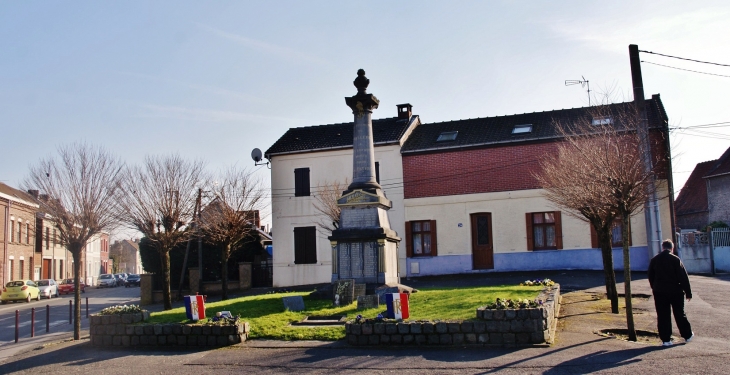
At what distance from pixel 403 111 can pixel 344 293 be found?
1872cm

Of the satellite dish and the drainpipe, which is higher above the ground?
the satellite dish

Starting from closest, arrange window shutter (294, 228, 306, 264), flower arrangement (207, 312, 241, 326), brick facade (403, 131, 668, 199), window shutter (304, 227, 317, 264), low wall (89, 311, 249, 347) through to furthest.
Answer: low wall (89, 311, 249, 347)
flower arrangement (207, 312, 241, 326)
brick facade (403, 131, 668, 199)
window shutter (304, 227, 317, 264)
window shutter (294, 228, 306, 264)

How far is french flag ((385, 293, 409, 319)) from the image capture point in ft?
36.4

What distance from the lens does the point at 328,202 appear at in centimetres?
2733

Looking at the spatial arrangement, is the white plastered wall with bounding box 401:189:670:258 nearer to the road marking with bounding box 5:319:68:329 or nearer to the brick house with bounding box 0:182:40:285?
the road marking with bounding box 5:319:68:329

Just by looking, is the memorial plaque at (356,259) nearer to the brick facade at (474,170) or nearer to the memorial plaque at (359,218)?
the memorial plaque at (359,218)

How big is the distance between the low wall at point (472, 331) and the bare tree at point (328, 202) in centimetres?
1479

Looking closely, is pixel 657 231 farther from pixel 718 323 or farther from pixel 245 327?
pixel 245 327

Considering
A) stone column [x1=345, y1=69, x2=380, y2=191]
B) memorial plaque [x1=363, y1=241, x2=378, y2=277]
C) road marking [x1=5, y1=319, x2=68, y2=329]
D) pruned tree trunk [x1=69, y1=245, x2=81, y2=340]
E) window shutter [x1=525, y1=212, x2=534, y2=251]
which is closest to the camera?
pruned tree trunk [x1=69, y1=245, x2=81, y2=340]

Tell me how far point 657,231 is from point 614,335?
1146cm

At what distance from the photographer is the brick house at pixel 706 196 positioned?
37241mm

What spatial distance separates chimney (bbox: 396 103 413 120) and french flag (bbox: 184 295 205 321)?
21.1 m

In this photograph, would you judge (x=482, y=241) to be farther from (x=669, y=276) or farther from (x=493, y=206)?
(x=669, y=276)

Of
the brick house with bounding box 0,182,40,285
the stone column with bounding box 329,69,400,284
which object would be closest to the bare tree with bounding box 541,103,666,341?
the stone column with bounding box 329,69,400,284
